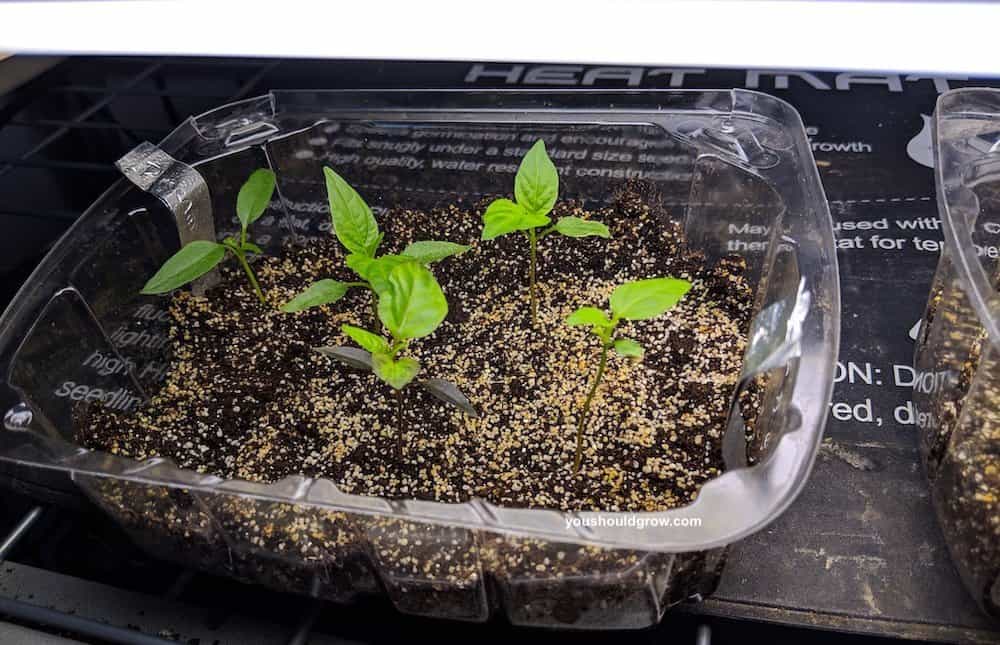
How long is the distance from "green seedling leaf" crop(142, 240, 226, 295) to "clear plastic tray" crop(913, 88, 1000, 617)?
0.76 meters

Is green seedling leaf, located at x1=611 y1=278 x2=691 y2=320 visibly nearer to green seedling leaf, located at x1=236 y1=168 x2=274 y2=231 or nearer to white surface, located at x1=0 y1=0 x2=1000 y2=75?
white surface, located at x1=0 y1=0 x2=1000 y2=75

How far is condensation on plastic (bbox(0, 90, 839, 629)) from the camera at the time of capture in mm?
627

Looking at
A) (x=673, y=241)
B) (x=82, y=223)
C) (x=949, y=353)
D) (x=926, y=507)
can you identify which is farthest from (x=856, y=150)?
(x=82, y=223)

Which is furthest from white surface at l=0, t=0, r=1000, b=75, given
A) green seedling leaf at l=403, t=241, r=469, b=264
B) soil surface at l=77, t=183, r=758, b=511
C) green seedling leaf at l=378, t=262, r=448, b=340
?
soil surface at l=77, t=183, r=758, b=511

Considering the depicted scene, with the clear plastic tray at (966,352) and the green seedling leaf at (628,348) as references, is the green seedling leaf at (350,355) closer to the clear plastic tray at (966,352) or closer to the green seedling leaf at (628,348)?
the green seedling leaf at (628,348)

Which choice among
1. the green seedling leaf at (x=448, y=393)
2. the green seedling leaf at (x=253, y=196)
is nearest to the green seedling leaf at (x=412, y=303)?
the green seedling leaf at (x=448, y=393)

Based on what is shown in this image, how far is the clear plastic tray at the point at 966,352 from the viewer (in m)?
0.69

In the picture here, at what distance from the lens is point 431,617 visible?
2.49 ft

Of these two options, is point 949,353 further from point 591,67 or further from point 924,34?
point 591,67

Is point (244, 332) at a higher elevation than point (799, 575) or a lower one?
higher

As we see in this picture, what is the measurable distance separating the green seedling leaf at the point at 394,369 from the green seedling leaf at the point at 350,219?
0.19 m

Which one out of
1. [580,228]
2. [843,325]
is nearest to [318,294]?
[580,228]

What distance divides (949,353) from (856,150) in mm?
474

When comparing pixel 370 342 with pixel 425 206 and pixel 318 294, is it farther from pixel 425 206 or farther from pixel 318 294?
pixel 425 206
